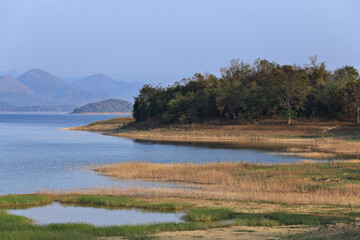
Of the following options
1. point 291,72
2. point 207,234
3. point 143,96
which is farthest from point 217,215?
point 143,96

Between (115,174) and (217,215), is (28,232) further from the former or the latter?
(115,174)

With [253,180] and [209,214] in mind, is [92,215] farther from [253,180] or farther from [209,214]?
→ [253,180]

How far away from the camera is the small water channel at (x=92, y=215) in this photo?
2142 cm

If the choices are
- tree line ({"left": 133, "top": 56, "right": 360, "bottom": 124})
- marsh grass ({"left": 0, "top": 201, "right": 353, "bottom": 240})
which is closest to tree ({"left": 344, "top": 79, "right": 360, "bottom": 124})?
tree line ({"left": 133, "top": 56, "right": 360, "bottom": 124})

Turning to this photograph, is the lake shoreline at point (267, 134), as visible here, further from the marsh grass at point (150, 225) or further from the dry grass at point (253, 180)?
the marsh grass at point (150, 225)

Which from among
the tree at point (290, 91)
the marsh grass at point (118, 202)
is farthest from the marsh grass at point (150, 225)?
the tree at point (290, 91)

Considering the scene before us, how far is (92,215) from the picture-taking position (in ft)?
75.3

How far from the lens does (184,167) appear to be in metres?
40.8

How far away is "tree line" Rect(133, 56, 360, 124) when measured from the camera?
3666 inches

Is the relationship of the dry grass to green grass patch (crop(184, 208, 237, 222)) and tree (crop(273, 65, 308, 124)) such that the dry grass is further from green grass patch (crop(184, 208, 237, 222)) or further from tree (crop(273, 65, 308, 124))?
tree (crop(273, 65, 308, 124))

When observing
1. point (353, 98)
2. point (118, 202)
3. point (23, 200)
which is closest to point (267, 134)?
point (353, 98)

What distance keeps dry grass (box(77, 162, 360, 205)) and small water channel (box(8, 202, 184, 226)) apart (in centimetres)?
383

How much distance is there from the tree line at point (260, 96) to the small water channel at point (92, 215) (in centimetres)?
6854

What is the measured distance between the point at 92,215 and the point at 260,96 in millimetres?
78738
